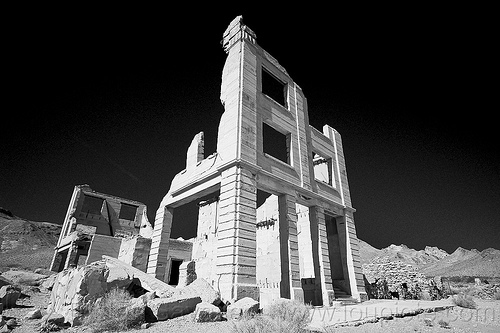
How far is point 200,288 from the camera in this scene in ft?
26.3

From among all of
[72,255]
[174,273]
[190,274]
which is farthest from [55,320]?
[72,255]

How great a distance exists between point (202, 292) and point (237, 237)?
2446 mm

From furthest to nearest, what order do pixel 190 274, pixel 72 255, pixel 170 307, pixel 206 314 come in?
pixel 72 255 → pixel 190 274 → pixel 170 307 → pixel 206 314

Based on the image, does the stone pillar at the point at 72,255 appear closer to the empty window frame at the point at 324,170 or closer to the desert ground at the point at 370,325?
the desert ground at the point at 370,325

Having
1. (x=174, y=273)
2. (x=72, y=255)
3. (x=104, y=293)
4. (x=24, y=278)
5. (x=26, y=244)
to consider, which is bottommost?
(x=104, y=293)

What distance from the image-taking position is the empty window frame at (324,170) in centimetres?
1758

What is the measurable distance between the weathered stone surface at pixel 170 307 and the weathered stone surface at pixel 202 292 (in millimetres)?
335

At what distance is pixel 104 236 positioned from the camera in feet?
74.7

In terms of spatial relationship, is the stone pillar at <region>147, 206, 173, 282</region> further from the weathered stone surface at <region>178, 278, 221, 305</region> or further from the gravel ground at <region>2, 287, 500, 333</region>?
the weathered stone surface at <region>178, 278, 221, 305</region>

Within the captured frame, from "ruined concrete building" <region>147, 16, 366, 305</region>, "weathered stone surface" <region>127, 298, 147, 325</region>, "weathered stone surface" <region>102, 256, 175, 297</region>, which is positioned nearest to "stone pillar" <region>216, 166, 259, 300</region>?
"ruined concrete building" <region>147, 16, 366, 305</region>

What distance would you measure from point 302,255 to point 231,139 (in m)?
7.35

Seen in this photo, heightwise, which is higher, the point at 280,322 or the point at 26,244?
the point at 26,244

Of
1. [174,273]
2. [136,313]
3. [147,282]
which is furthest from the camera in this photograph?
[174,273]

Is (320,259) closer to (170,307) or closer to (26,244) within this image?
(170,307)
